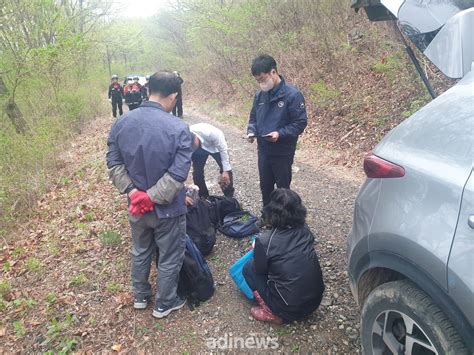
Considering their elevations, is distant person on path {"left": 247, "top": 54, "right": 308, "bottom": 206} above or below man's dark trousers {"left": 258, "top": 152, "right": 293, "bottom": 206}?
above

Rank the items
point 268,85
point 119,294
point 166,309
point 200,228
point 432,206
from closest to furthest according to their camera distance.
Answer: point 432,206 → point 166,309 → point 119,294 → point 268,85 → point 200,228

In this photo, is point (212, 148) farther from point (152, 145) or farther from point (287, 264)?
point (287, 264)

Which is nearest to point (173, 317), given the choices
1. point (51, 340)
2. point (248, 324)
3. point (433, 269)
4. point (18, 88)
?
point (248, 324)

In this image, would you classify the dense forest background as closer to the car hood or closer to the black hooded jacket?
the car hood

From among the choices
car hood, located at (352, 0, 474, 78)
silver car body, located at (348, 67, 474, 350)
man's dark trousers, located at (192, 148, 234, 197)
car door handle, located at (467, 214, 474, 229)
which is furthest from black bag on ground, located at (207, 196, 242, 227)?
car door handle, located at (467, 214, 474, 229)

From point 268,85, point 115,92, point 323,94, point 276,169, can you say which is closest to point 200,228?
point 276,169

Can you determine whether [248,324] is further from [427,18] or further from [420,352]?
[427,18]

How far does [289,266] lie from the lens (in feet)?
8.93

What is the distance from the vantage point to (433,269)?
1570mm

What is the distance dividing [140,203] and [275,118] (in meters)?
1.74

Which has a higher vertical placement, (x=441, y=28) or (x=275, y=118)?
(x=441, y=28)

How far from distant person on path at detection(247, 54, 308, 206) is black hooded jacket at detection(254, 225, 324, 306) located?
3.97ft

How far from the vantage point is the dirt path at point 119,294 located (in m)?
2.89

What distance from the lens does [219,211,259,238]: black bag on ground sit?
4328 millimetres
